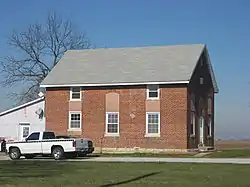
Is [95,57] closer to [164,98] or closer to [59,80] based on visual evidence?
[59,80]

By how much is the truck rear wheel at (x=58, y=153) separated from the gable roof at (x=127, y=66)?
941 cm

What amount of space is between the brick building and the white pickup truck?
647cm

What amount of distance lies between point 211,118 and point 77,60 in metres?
12.9

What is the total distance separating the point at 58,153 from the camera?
116ft

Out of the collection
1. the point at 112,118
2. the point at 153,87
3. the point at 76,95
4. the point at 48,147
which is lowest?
the point at 48,147

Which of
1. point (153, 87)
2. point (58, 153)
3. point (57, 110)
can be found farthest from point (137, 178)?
point (57, 110)

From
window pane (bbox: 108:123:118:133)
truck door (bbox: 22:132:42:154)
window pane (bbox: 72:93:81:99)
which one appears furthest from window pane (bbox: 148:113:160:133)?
truck door (bbox: 22:132:42:154)

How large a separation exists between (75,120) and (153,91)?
685 cm

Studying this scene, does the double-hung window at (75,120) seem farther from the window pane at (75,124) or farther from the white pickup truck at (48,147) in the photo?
the white pickup truck at (48,147)

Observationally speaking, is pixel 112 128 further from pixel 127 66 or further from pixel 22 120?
pixel 22 120

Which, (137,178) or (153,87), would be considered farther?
(153,87)

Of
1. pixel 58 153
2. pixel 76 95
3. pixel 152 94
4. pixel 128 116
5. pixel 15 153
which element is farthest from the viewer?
pixel 76 95

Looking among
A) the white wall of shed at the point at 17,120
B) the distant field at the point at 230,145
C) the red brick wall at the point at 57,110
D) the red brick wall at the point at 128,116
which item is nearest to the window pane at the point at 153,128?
the red brick wall at the point at 128,116

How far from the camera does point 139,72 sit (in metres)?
43.8
